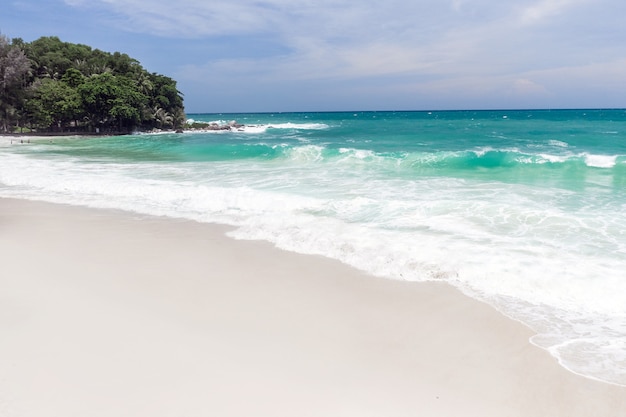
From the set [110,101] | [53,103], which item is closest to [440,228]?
[53,103]

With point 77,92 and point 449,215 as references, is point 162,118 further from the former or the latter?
point 449,215

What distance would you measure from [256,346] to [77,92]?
4979 cm

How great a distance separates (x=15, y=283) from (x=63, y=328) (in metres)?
1.99

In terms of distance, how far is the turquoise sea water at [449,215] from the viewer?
5488mm

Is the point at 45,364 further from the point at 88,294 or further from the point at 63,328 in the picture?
the point at 88,294

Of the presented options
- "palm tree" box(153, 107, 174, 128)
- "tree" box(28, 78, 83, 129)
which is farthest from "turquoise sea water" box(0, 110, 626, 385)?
"palm tree" box(153, 107, 174, 128)

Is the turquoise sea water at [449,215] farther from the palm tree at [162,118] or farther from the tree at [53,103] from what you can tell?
the palm tree at [162,118]

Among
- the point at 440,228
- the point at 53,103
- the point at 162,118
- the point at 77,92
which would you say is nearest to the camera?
the point at 440,228

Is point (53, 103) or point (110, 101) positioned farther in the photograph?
point (110, 101)

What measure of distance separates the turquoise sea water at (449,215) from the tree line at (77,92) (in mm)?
27932

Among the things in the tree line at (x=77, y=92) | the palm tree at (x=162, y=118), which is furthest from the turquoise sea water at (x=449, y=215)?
the palm tree at (x=162, y=118)

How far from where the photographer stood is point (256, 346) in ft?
14.5

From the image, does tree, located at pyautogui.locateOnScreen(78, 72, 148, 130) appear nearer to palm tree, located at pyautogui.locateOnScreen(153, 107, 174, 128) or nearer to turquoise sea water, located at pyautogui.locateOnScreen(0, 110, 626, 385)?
palm tree, located at pyautogui.locateOnScreen(153, 107, 174, 128)

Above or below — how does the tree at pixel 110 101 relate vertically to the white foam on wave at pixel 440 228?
above
